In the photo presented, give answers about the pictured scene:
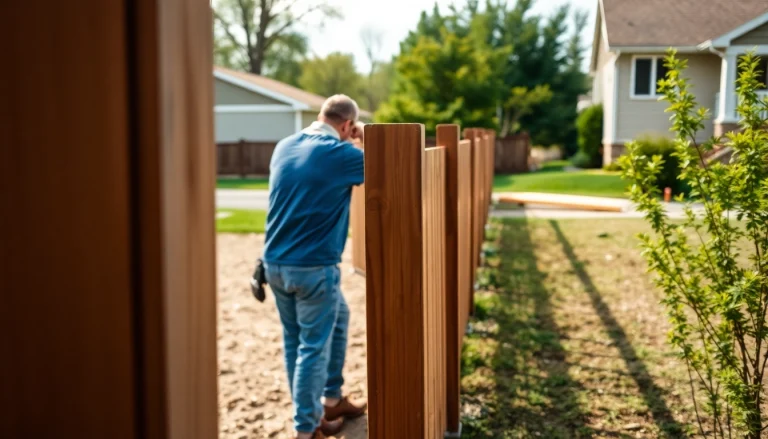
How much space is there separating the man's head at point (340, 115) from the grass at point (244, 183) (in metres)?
20.6

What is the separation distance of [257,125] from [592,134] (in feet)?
51.3

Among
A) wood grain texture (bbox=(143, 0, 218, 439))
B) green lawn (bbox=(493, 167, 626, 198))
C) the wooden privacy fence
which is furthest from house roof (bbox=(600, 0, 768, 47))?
wood grain texture (bbox=(143, 0, 218, 439))

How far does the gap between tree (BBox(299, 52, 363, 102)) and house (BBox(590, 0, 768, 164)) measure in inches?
1252

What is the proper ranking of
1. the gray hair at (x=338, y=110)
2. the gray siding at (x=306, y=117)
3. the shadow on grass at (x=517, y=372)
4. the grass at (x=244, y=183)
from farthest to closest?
the gray siding at (x=306, y=117), the grass at (x=244, y=183), the shadow on grass at (x=517, y=372), the gray hair at (x=338, y=110)

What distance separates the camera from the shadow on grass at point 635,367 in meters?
4.44

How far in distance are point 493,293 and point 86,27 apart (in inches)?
303

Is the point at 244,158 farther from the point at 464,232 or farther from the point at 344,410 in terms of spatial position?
the point at 344,410

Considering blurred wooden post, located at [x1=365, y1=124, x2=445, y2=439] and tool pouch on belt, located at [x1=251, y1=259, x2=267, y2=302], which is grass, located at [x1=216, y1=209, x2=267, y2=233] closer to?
tool pouch on belt, located at [x1=251, y1=259, x2=267, y2=302]

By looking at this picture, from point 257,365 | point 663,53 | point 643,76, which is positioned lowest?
point 257,365

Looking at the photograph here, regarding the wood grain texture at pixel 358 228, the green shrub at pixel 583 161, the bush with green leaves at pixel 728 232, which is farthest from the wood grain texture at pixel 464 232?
the green shrub at pixel 583 161

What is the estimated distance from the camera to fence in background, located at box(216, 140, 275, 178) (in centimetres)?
3303

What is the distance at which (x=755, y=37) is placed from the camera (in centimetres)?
2172

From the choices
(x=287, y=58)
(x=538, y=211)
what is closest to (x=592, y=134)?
(x=538, y=211)

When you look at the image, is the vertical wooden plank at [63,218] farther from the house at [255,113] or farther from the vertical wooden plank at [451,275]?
the house at [255,113]
